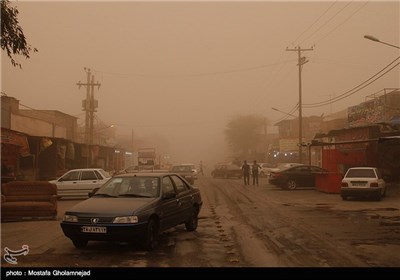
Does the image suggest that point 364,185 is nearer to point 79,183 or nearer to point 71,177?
point 79,183

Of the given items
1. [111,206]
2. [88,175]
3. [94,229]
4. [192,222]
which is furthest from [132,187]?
[88,175]

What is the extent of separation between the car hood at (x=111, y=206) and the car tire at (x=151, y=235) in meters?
0.40

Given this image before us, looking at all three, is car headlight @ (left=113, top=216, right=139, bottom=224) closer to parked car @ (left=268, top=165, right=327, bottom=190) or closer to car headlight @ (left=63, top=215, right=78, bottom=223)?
car headlight @ (left=63, top=215, right=78, bottom=223)

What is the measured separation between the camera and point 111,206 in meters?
8.83

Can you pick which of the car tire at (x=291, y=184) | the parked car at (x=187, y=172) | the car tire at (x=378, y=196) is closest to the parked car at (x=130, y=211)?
the car tire at (x=378, y=196)

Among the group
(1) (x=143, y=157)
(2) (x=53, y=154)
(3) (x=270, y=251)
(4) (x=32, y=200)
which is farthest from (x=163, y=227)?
(1) (x=143, y=157)

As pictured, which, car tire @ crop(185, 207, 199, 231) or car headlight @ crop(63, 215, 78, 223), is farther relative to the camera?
car tire @ crop(185, 207, 199, 231)

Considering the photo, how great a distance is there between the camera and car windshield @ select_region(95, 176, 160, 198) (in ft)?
32.0

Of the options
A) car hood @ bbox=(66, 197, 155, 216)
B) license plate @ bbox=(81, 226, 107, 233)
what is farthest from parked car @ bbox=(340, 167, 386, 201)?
license plate @ bbox=(81, 226, 107, 233)

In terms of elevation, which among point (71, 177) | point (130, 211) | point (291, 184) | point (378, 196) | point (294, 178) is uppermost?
point (71, 177)

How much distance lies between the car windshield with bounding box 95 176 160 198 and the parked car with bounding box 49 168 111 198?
432 inches

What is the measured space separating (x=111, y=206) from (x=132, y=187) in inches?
48.3
